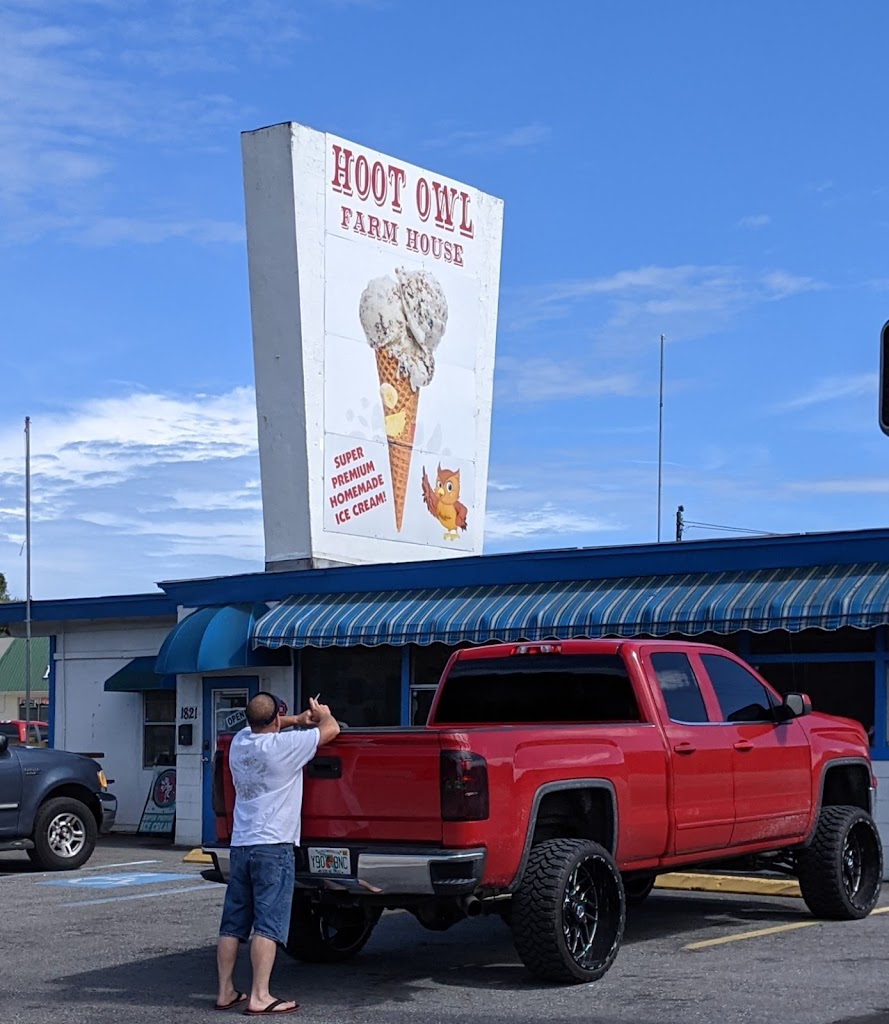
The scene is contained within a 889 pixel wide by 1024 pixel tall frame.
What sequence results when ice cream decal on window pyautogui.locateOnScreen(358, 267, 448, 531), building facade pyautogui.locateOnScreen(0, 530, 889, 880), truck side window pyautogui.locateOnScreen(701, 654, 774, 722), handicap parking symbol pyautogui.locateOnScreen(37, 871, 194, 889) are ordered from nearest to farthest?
truck side window pyautogui.locateOnScreen(701, 654, 774, 722) < building facade pyautogui.locateOnScreen(0, 530, 889, 880) < handicap parking symbol pyautogui.locateOnScreen(37, 871, 194, 889) < ice cream decal on window pyautogui.locateOnScreen(358, 267, 448, 531)

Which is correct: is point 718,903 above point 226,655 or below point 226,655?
below

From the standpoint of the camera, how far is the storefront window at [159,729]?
23.5 m

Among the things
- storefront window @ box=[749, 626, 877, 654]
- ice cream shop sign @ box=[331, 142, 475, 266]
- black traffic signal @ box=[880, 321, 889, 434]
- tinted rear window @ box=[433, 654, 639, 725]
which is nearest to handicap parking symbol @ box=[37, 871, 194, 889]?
tinted rear window @ box=[433, 654, 639, 725]

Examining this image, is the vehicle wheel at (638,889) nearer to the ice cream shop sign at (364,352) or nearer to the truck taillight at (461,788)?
the truck taillight at (461,788)

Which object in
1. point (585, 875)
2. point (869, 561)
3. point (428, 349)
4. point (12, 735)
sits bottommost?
point (12, 735)

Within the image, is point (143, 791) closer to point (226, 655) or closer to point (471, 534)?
point (226, 655)

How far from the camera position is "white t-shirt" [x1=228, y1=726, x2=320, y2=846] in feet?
30.1

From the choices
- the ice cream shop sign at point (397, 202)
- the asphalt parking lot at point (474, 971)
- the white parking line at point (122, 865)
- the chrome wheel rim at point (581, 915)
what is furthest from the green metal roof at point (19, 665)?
the chrome wheel rim at point (581, 915)

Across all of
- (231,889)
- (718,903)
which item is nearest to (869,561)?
(718,903)

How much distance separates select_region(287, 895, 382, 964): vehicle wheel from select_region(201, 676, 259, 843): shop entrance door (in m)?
10.2

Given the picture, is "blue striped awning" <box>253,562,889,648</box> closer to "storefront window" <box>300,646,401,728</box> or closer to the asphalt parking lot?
"storefront window" <box>300,646,401,728</box>

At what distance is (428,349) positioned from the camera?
2467 centimetres

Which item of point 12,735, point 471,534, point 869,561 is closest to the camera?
point 869,561

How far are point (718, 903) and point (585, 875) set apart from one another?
14.4 feet
